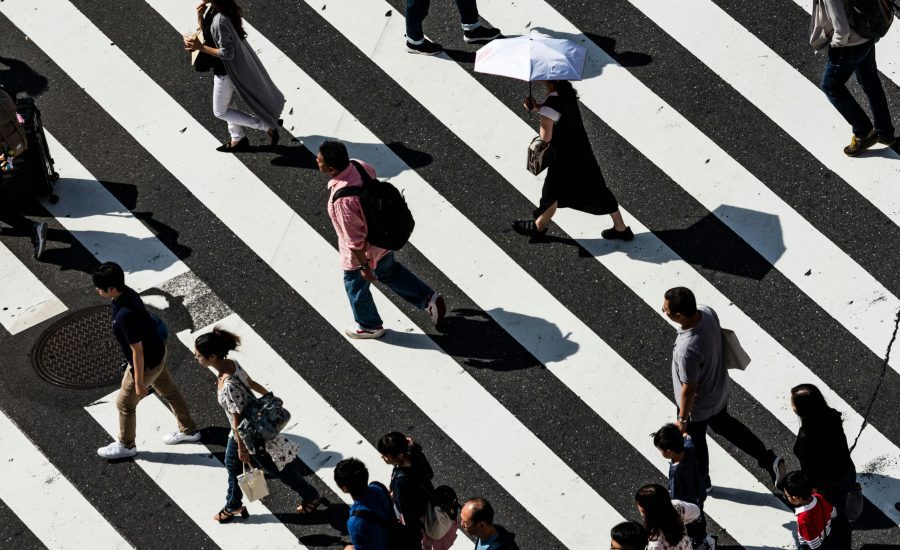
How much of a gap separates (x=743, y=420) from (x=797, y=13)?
4.37 meters

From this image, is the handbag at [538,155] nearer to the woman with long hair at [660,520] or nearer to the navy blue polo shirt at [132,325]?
the navy blue polo shirt at [132,325]

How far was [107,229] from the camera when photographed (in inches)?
480

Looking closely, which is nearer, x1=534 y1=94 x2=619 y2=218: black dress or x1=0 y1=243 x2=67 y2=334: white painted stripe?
x1=534 y1=94 x2=619 y2=218: black dress

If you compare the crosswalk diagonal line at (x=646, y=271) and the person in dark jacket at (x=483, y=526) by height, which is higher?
the crosswalk diagonal line at (x=646, y=271)

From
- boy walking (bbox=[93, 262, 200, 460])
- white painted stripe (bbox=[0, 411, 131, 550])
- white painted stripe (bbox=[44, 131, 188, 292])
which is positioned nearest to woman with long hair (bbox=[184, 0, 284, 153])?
white painted stripe (bbox=[44, 131, 188, 292])

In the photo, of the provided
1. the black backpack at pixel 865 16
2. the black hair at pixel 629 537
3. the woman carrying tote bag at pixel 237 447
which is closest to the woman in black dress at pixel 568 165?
the black backpack at pixel 865 16

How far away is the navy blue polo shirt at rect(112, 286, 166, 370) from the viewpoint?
1002cm

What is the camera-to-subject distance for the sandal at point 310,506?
34.1ft

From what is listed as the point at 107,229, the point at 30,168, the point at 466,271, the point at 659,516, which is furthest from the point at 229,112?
the point at 659,516

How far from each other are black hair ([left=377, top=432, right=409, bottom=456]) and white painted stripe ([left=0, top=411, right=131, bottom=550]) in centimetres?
250

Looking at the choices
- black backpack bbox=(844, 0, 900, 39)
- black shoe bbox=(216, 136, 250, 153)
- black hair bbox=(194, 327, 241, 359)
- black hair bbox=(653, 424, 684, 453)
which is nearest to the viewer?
black hair bbox=(653, 424, 684, 453)

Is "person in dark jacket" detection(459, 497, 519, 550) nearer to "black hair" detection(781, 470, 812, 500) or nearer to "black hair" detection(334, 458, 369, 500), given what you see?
"black hair" detection(334, 458, 369, 500)

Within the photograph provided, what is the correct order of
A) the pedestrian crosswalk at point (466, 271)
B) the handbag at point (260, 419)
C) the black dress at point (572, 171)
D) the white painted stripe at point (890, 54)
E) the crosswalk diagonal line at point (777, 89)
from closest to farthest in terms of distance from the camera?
the handbag at point (260, 419) → the pedestrian crosswalk at point (466, 271) → the black dress at point (572, 171) → the crosswalk diagonal line at point (777, 89) → the white painted stripe at point (890, 54)

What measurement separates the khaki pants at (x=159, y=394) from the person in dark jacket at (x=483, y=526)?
2836 mm
